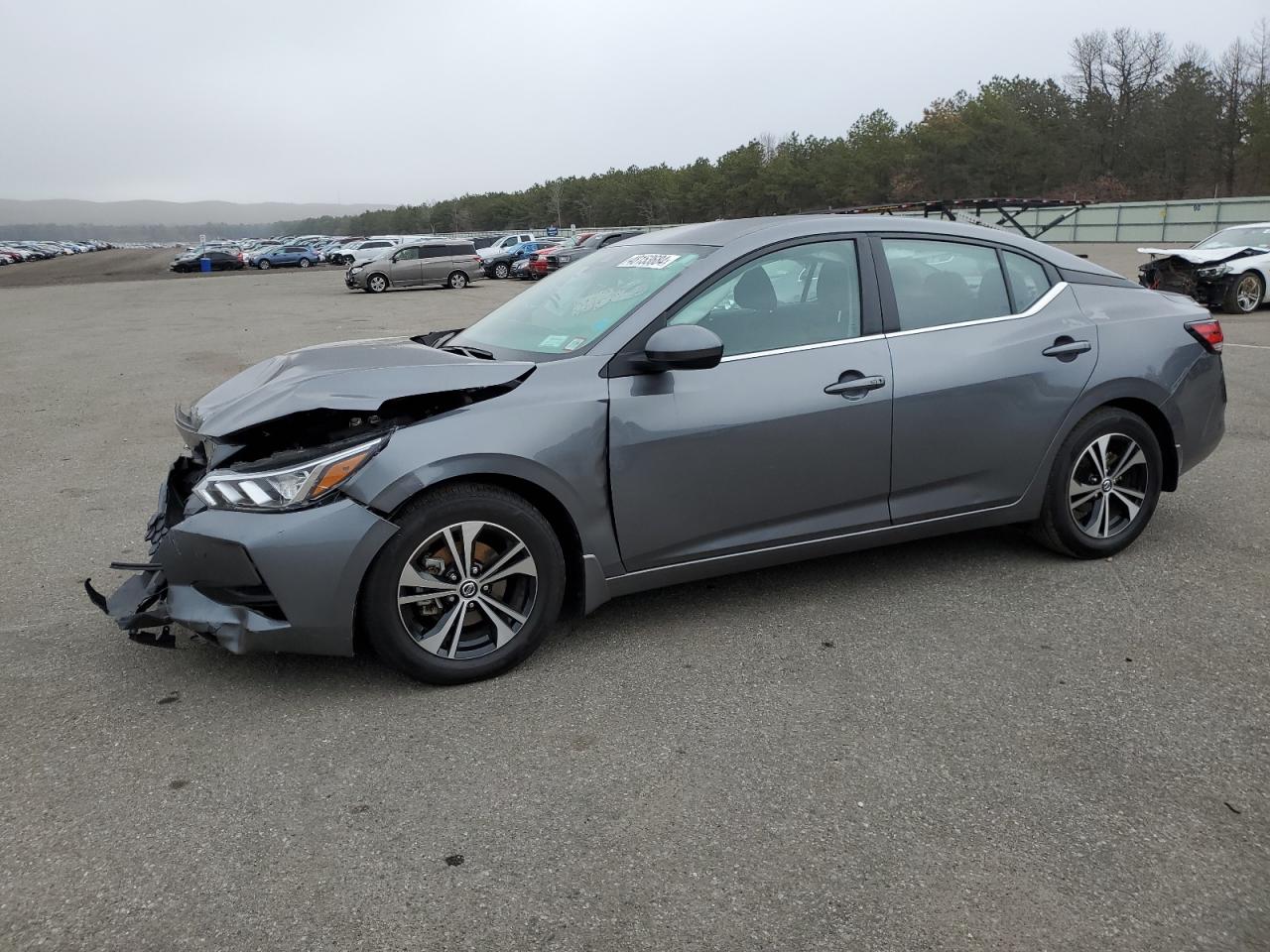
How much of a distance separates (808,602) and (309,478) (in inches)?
85.0

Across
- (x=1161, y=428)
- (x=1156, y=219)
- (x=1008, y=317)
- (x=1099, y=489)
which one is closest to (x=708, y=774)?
(x=1008, y=317)

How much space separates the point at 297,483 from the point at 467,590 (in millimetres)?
687

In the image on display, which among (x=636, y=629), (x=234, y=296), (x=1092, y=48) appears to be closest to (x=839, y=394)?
(x=636, y=629)

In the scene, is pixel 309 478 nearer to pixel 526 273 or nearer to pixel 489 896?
pixel 489 896

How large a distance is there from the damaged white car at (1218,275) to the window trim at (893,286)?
40.0 ft

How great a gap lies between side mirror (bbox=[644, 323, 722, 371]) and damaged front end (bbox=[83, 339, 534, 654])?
19.2 inches

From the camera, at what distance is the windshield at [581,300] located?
4.00 m

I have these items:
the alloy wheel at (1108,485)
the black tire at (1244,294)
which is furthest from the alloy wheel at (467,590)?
the black tire at (1244,294)

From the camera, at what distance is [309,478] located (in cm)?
334

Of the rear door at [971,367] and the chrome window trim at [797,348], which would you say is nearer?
the chrome window trim at [797,348]

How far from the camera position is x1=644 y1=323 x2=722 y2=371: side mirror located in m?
3.59

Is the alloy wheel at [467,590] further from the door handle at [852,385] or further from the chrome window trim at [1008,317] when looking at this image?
the chrome window trim at [1008,317]

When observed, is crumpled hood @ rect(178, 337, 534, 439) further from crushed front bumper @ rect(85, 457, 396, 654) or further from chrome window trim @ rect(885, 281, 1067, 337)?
chrome window trim @ rect(885, 281, 1067, 337)

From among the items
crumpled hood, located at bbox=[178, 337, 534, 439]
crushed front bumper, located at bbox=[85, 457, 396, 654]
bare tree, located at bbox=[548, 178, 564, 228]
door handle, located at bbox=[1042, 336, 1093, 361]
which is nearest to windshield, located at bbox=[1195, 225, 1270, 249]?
door handle, located at bbox=[1042, 336, 1093, 361]
